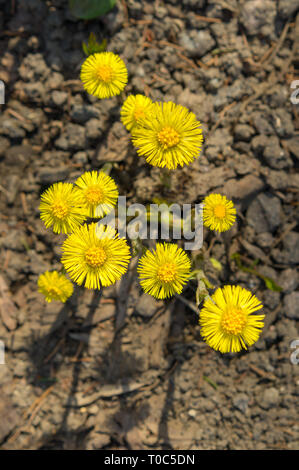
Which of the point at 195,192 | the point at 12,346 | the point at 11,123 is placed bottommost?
the point at 12,346

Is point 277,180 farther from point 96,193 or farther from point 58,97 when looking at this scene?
point 58,97

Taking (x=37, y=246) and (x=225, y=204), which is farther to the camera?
(x=37, y=246)

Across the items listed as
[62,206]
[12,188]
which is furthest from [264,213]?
[12,188]

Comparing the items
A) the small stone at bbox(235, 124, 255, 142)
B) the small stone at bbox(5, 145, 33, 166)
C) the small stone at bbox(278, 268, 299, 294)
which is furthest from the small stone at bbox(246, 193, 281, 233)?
the small stone at bbox(5, 145, 33, 166)

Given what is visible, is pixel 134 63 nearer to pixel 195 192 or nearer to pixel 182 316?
pixel 195 192

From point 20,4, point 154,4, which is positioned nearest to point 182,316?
→ point 154,4

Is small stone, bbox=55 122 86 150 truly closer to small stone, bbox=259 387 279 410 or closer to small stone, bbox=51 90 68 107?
small stone, bbox=51 90 68 107
